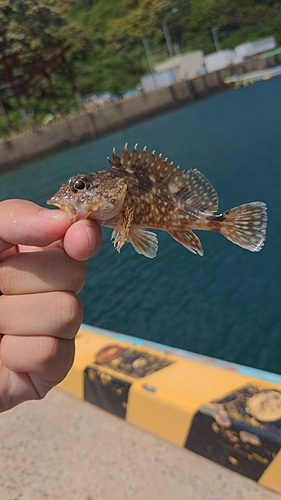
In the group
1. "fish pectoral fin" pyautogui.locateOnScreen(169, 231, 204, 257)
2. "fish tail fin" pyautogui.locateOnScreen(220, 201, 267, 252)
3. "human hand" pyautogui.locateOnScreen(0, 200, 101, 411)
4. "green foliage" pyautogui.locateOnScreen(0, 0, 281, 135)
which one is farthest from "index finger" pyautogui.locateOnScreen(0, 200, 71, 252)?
"green foliage" pyautogui.locateOnScreen(0, 0, 281, 135)

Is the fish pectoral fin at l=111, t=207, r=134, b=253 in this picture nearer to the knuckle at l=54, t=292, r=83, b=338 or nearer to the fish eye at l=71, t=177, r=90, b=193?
the fish eye at l=71, t=177, r=90, b=193

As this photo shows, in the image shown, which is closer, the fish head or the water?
the fish head

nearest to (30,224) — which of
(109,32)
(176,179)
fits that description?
(176,179)

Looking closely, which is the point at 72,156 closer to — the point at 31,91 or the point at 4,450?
the point at 31,91

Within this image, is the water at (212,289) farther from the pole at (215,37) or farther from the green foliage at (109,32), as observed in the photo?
the pole at (215,37)

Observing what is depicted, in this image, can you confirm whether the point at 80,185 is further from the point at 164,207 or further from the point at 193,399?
the point at 193,399

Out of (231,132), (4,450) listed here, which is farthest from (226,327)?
(231,132)
